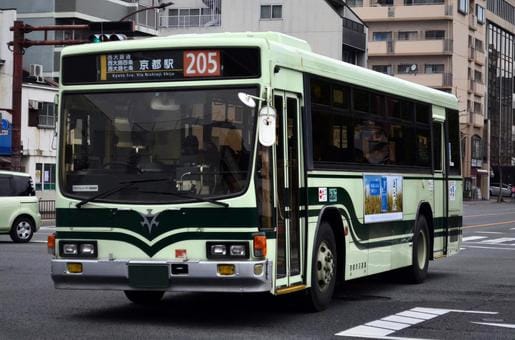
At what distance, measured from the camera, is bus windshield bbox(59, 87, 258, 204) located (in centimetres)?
1100

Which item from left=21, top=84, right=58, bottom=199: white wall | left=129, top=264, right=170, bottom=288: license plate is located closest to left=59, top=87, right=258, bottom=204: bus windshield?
left=129, top=264, right=170, bottom=288: license plate

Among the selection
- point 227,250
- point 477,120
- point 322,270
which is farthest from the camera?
point 477,120

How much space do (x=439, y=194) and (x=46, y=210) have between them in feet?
104

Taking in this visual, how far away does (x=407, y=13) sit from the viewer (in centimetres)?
10712

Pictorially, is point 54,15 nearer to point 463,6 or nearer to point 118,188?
point 463,6

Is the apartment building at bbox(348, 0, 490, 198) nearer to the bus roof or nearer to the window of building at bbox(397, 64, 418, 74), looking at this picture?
the window of building at bbox(397, 64, 418, 74)

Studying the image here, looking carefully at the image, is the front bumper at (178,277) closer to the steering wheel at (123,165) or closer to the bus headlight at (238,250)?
the bus headlight at (238,250)

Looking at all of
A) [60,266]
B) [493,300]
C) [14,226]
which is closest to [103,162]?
[60,266]

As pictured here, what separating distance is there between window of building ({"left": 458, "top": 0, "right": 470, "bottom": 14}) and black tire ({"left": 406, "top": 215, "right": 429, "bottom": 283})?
9321 cm

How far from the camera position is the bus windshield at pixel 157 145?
11.0 meters

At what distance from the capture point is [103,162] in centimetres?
1144

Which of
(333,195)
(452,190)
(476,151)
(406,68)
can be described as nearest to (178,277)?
(333,195)

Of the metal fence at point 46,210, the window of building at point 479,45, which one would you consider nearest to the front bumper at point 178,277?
the metal fence at point 46,210

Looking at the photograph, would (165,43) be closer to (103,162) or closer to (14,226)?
(103,162)
